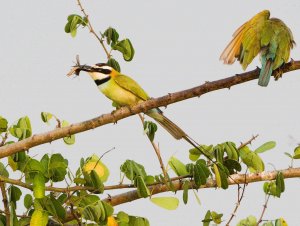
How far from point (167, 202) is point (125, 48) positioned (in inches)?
26.0

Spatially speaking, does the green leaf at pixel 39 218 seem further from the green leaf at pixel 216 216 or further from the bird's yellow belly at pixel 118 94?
the bird's yellow belly at pixel 118 94

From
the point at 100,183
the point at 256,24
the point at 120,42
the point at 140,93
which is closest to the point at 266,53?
the point at 256,24

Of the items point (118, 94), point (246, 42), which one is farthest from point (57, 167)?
point (246, 42)

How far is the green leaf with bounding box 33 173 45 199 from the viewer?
6.25 ft

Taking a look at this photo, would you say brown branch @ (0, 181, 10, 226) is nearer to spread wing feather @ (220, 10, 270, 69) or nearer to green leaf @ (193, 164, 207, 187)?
green leaf @ (193, 164, 207, 187)

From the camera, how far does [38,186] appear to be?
75.8 inches

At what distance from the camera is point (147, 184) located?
212cm

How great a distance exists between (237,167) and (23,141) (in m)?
0.82

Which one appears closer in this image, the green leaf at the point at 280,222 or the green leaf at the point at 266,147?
the green leaf at the point at 280,222

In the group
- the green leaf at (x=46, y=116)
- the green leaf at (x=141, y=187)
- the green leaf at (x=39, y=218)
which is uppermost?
the green leaf at (x=46, y=116)

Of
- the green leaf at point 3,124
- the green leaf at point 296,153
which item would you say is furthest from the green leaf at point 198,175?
the green leaf at point 3,124

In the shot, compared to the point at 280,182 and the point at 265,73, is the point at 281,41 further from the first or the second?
the point at 280,182

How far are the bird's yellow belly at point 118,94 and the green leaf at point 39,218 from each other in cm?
106

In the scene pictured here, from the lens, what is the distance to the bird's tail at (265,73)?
2459 mm
